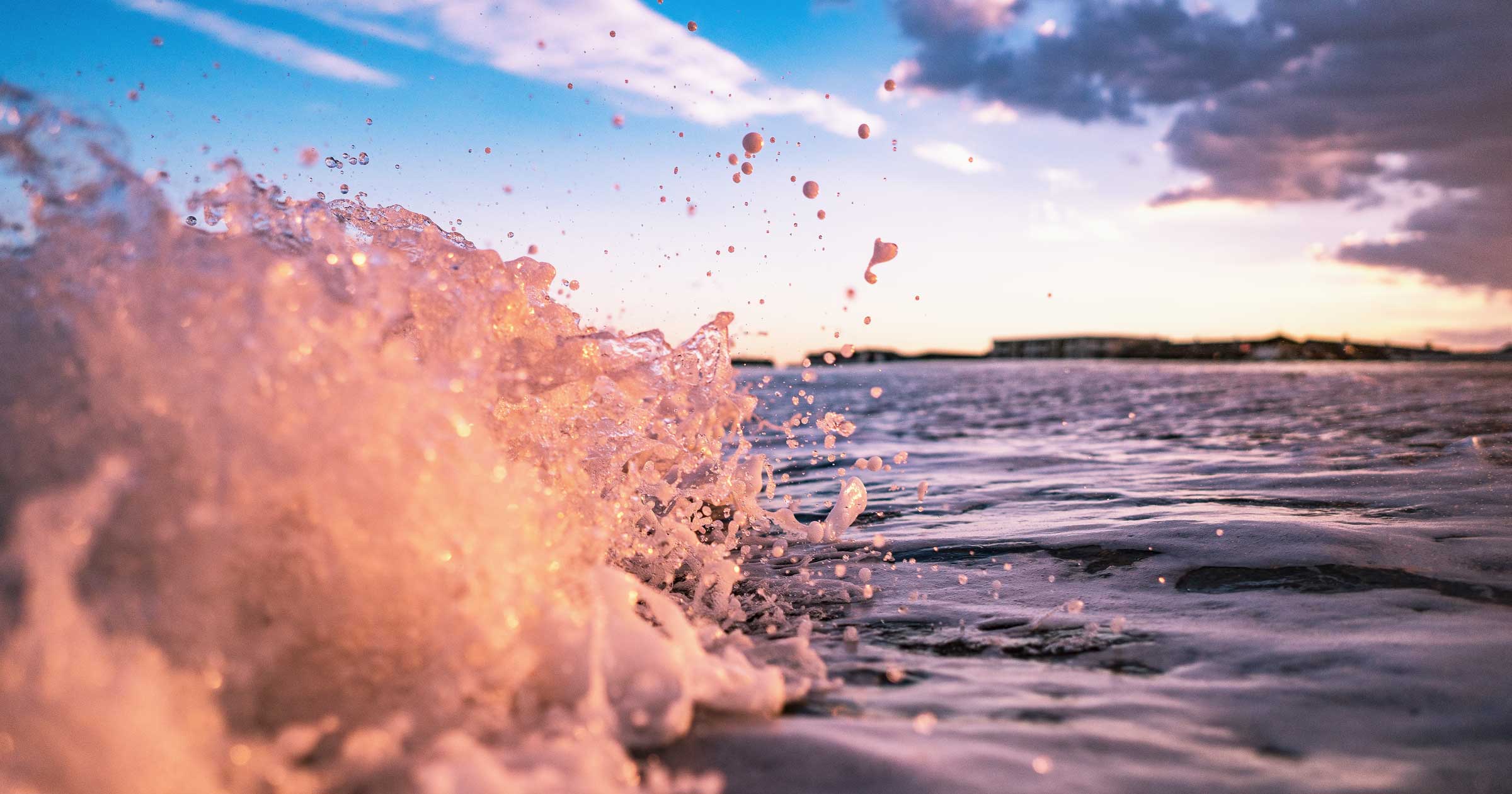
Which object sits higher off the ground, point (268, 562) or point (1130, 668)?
point (268, 562)

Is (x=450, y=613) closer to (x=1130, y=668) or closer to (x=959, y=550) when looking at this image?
(x=1130, y=668)

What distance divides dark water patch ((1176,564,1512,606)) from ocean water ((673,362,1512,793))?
0.04 feet

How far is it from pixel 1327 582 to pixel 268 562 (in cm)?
300

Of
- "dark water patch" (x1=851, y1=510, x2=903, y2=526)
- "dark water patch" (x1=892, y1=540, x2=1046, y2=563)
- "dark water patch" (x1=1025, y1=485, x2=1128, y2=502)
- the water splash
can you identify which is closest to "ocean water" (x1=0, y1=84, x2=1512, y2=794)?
the water splash

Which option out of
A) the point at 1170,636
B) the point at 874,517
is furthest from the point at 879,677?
the point at 874,517

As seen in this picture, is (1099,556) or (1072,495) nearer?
(1099,556)

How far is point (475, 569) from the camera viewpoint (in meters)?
1.93

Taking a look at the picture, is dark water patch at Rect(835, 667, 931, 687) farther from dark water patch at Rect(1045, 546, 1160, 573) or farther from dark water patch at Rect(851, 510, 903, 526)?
dark water patch at Rect(851, 510, 903, 526)

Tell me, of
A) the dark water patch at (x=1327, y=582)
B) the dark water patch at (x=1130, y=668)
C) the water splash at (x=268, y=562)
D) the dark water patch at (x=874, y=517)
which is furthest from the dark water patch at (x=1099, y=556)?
the water splash at (x=268, y=562)

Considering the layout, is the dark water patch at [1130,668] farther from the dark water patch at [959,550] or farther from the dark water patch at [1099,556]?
the dark water patch at [959,550]

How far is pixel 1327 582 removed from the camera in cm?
281

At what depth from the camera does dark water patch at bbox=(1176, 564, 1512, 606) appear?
8.72 ft

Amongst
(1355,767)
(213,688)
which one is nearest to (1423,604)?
(1355,767)

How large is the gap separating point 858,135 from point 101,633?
309cm
